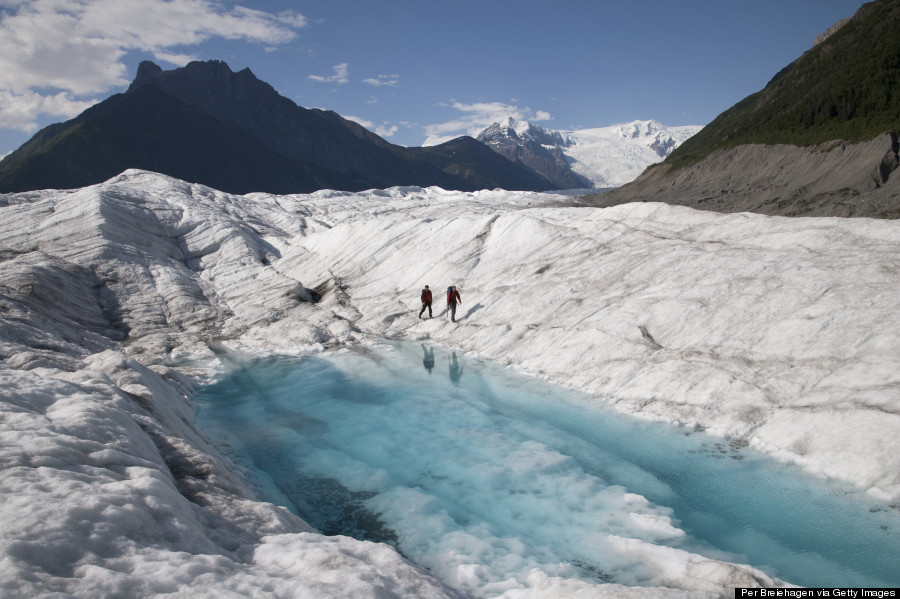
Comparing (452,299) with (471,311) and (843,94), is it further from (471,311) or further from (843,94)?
(843,94)

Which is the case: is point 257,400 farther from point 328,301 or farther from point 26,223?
point 26,223

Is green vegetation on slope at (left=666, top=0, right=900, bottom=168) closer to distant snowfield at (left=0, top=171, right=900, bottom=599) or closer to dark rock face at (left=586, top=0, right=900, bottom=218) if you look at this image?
dark rock face at (left=586, top=0, right=900, bottom=218)

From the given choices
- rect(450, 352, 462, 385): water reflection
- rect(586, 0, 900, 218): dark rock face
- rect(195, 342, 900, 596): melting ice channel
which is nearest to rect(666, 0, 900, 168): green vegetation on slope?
rect(586, 0, 900, 218): dark rock face

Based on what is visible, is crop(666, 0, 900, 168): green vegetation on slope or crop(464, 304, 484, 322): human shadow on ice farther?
crop(666, 0, 900, 168): green vegetation on slope

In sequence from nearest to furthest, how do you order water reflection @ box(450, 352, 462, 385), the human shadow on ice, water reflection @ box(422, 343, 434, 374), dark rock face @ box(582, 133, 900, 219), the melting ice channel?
1. the melting ice channel
2. water reflection @ box(450, 352, 462, 385)
3. water reflection @ box(422, 343, 434, 374)
4. the human shadow on ice
5. dark rock face @ box(582, 133, 900, 219)

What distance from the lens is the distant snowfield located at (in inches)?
223

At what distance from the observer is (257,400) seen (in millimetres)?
17141

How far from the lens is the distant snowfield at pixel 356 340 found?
5664 millimetres

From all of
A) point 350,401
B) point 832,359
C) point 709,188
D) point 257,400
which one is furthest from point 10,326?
point 709,188

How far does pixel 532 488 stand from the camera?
10.8 m

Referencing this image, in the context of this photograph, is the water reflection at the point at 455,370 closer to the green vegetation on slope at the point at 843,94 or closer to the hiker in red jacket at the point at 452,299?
the hiker in red jacket at the point at 452,299

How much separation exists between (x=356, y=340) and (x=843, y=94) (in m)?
72.4

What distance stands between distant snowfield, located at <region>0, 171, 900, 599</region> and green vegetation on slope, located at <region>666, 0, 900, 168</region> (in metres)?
47.7

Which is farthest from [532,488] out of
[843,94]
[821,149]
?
[843,94]
